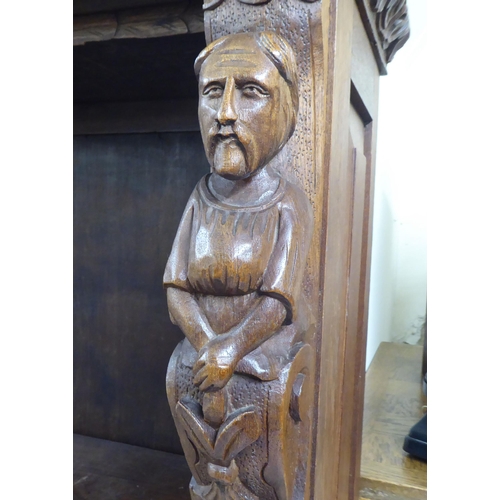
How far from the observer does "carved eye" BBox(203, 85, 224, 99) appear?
1.50 ft

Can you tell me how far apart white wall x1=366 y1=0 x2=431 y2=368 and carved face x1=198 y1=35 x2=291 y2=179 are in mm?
946

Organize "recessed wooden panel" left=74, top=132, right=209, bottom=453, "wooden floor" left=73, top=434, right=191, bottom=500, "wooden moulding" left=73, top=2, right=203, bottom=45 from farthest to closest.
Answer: "recessed wooden panel" left=74, top=132, right=209, bottom=453 < "wooden floor" left=73, top=434, right=191, bottom=500 < "wooden moulding" left=73, top=2, right=203, bottom=45

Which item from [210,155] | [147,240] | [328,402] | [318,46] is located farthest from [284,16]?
[147,240]

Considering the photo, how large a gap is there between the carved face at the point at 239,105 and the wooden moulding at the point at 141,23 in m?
0.20

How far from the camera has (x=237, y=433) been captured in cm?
45

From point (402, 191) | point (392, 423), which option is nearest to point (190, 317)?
point (392, 423)

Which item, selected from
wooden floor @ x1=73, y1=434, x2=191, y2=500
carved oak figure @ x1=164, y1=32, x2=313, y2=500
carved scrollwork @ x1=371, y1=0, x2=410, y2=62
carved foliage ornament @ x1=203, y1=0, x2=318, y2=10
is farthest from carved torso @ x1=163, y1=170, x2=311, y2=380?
wooden floor @ x1=73, y1=434, x2=191, y2=500

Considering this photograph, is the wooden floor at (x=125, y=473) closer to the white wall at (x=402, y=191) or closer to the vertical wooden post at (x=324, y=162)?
the vertical wooden post at (x=324, y=162)

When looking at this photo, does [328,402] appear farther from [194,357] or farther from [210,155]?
[210,155]

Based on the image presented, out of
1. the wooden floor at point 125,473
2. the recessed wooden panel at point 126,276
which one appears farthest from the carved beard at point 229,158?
the wooden floor at point 125,473

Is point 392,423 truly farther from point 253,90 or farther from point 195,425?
point 253,90

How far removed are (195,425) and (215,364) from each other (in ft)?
0.24

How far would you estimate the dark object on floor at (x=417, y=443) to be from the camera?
0.93 metres

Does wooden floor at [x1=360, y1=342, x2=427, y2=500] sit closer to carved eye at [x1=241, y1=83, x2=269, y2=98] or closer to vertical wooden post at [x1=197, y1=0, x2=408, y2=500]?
vertical wooden post at [x1=197, y1=0, x2=408, y2=500]
